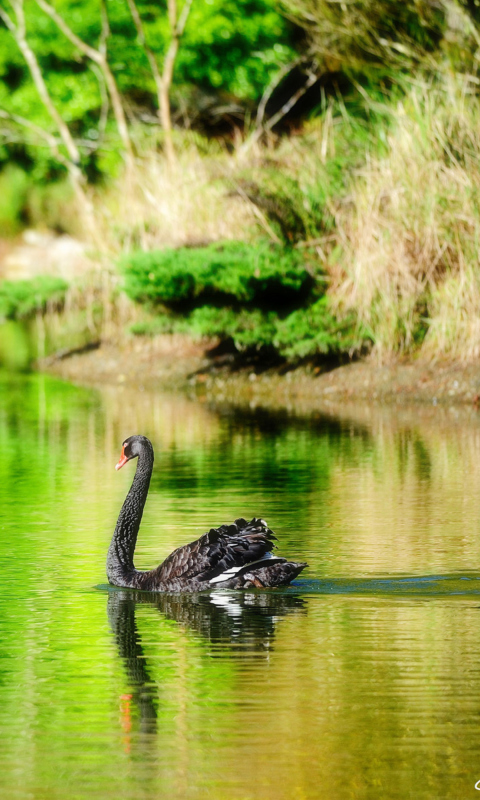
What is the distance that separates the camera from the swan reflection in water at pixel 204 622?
21.3 feet

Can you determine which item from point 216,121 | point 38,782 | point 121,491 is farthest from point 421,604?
point 216,121

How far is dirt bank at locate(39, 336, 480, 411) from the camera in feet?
61.5

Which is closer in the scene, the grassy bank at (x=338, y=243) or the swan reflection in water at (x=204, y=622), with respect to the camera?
the swan reflection in water at (x=204, y=622)

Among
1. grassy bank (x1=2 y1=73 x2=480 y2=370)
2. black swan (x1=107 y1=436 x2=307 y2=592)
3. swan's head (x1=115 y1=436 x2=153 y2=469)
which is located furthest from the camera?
grassy bank (x1=2 y1=73 x2=480 y2=370)

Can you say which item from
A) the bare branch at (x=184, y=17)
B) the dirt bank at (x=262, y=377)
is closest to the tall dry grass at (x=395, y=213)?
the dirt bank at (x=262, y=377)

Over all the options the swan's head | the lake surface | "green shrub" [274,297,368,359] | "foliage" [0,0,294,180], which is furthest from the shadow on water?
"foliage" [0,0,294,180]

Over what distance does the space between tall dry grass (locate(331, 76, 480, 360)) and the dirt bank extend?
0.36 m

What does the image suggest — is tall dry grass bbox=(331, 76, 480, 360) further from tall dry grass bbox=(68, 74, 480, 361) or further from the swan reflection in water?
the swan reflection in water

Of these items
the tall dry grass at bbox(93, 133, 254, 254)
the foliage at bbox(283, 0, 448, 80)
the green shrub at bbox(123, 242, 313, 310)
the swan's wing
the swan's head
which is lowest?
the swan's wing

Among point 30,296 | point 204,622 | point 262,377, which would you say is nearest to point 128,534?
point 204,622

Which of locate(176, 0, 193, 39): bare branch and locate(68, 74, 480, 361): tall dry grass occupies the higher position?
locate(176, 0, 193, 39): bare branch

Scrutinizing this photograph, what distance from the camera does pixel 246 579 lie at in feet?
27.4

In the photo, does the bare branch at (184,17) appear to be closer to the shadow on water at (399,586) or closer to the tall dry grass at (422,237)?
the tall dry grass at (422,237)

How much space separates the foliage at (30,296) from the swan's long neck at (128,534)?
16.7 metres
